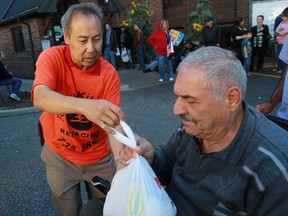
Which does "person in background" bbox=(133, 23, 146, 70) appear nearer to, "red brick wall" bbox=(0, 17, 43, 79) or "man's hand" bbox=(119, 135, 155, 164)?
"red brick wall" bbox=(0, 17, 43, 79)

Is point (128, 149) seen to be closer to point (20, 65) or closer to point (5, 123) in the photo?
point (5, 123)

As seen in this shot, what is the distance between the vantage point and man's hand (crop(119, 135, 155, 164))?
5.12 feet

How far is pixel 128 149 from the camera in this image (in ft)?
5.41

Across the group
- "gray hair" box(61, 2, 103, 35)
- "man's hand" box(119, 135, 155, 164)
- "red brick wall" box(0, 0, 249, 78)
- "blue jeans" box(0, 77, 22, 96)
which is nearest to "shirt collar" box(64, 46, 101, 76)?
Answer: "gray hair" box(61, 2, 103, 35)

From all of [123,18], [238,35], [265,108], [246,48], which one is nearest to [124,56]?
[123,18]

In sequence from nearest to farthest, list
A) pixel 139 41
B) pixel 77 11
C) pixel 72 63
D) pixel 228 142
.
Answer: pixel 228 142, pixel 77 11, pixel 72 63, pixel 139 41

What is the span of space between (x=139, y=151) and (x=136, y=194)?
0.22 m

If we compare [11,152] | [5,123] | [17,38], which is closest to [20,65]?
[17,38]

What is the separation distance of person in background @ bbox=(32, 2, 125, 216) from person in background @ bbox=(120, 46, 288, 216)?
0.44 meters

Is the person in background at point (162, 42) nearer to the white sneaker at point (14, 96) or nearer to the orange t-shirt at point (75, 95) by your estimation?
the white sneaker at point (14, 96)

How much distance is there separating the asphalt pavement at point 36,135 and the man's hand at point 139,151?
1660 millimetres

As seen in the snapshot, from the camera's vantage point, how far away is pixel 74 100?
1.41 meters

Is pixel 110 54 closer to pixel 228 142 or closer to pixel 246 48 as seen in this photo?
pixel 246 48

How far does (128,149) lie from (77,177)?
73 cm
